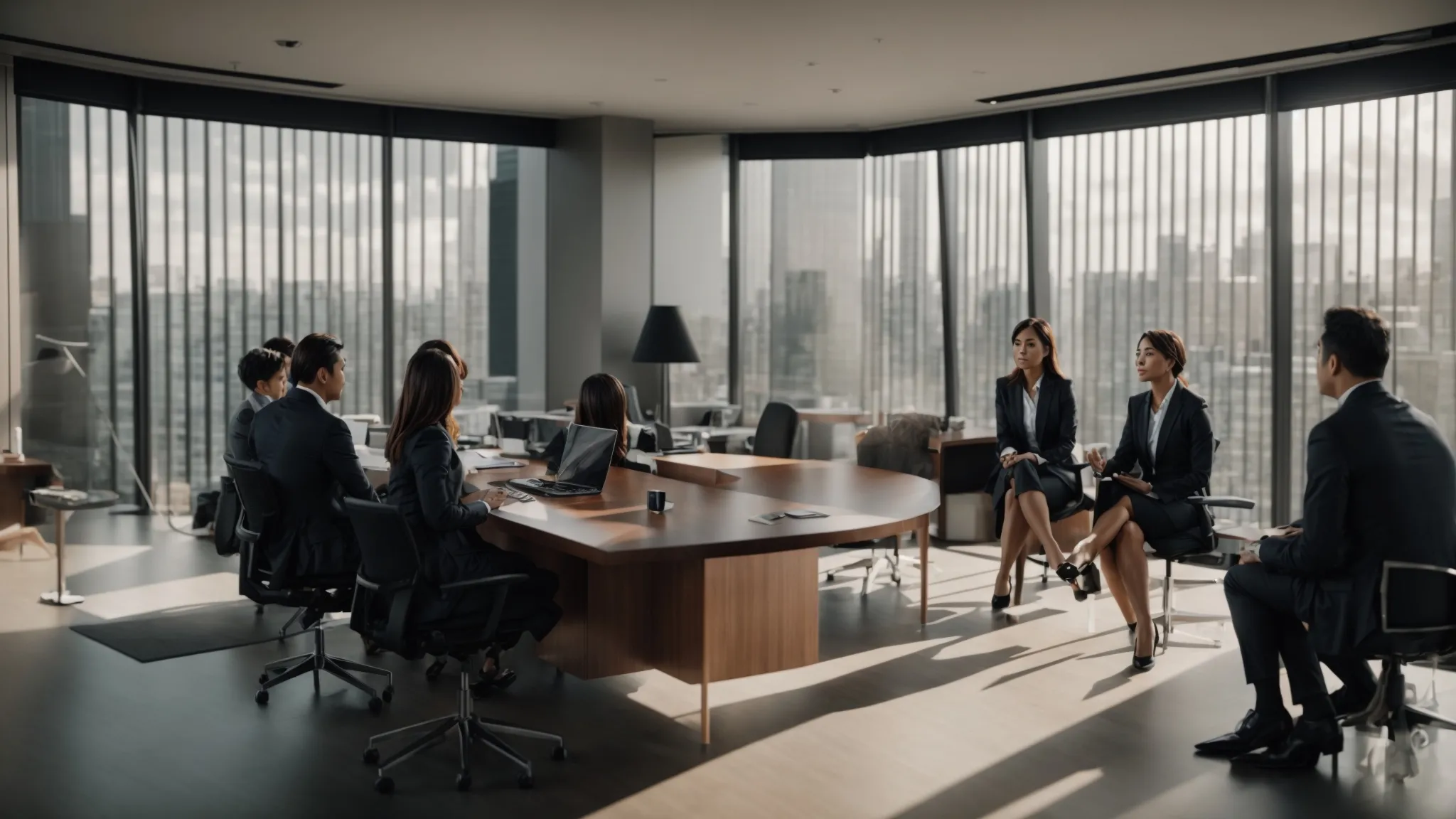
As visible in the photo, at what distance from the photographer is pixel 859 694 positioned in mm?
4949

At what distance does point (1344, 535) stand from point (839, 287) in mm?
6709

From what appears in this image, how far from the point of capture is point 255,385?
19.7ft

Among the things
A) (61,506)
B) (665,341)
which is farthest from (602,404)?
(665,341)

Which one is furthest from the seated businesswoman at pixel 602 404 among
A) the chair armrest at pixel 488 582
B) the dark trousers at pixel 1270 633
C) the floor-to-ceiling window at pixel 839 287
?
the floor-to-ceiling window at pixel 839 287

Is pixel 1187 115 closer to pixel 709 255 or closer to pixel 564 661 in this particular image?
pixel 709 255

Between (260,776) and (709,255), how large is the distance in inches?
276

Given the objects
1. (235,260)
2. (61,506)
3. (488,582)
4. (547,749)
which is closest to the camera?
(488,582)

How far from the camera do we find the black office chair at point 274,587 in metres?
4.64

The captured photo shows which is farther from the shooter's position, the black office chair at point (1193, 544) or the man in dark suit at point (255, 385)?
the man in dark suit at point (255, 385)

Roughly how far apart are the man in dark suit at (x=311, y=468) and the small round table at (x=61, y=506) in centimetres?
222

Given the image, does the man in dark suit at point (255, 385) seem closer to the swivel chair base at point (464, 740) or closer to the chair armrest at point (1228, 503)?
the swivel chair base at point (464, 740)

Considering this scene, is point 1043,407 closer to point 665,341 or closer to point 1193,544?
point 1193,544

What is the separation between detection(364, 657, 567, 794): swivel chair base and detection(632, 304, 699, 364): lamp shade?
17.4 ft

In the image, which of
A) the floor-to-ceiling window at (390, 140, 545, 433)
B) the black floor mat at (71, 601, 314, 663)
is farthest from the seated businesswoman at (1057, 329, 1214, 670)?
the floor-to-ceiling window at (390, 140, 545, 433)
